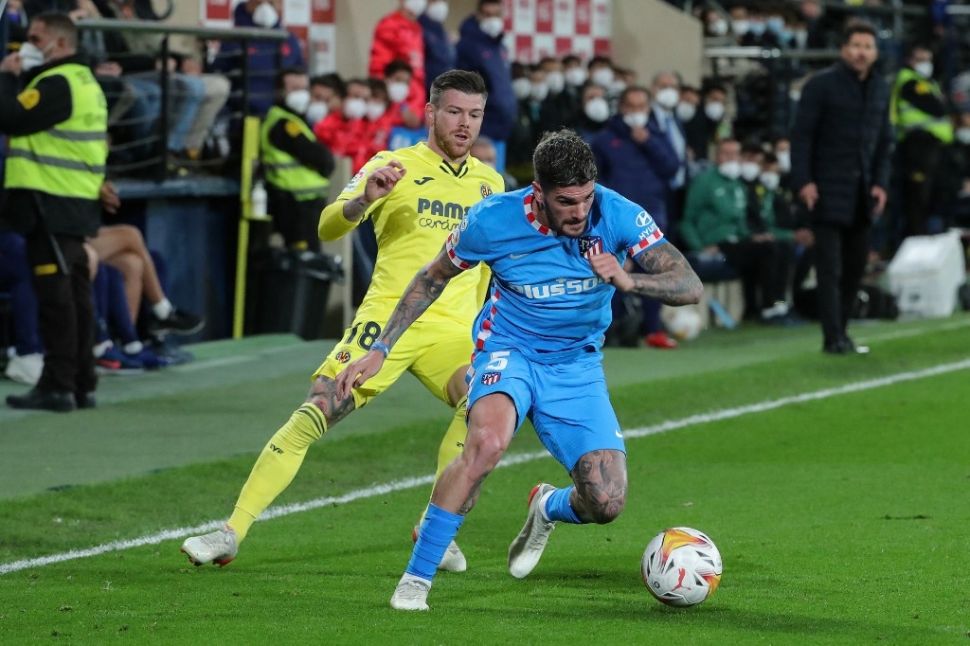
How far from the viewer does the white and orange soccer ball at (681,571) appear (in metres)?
6.49

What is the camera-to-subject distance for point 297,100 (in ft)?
50.6

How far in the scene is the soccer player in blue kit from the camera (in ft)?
21.3

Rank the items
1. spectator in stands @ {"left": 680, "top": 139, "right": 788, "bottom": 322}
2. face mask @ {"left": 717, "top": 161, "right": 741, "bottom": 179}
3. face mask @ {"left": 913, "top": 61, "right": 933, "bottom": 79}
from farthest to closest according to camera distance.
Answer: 1. face mask @ {"left": 913, "top": 61, "right": 933, "bottom": 79}
2. face mask @ {"left": 717, "top": 161, "right": 741, "bottom": 179}
3. spectator in stands @ {"left": 680, "top": 139, "right": 788, "bottom": 322}

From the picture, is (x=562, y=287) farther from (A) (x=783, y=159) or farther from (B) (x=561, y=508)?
(A) (x=783, y=159)

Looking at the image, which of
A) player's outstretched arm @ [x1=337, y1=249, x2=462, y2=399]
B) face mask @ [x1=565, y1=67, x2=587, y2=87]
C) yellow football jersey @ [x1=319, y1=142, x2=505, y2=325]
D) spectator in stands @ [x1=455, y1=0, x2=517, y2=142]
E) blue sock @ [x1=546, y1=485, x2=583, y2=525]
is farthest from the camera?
face mask @ [x1=565, y1=67, x2=587, y2=87]

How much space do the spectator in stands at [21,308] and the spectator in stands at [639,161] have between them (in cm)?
550

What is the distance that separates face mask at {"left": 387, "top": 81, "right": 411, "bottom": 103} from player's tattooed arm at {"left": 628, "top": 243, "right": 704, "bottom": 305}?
378 inches

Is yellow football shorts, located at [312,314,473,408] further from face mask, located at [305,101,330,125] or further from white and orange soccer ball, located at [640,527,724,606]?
face mask, located at [305,101,330,125]

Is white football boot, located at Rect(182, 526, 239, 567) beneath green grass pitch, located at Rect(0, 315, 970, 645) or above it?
above

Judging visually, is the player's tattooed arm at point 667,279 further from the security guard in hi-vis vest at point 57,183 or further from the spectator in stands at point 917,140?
the spectator in stands at point 917,140

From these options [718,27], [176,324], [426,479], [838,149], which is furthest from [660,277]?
[718,27]

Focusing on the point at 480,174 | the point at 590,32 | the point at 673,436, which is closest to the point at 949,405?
the point at 673,436

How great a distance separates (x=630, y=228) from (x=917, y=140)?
1651 centimetres

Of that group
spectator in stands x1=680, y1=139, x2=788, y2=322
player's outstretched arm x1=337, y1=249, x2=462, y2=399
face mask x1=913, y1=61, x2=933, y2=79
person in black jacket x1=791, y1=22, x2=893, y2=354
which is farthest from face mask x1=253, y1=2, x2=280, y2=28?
face mask x1=913, y1=61, x2=933, y2=79
